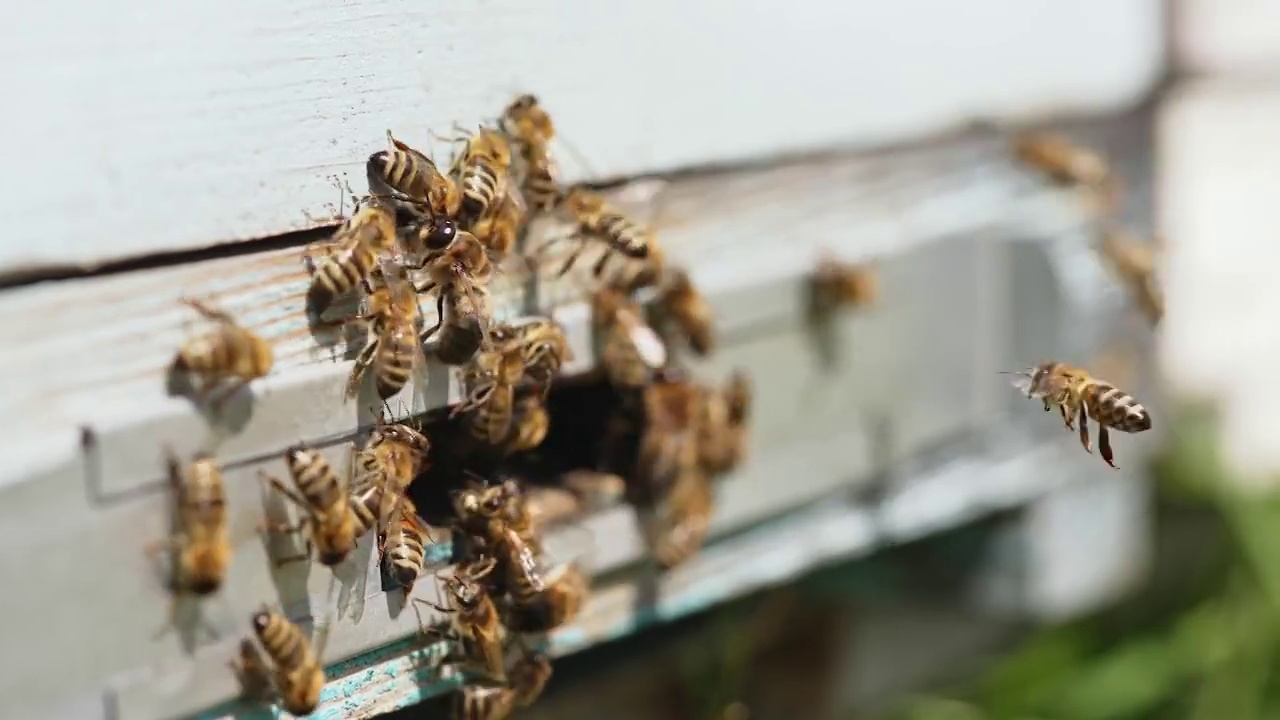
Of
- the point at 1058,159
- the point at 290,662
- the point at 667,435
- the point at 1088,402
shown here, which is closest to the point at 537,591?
the point at 290,662

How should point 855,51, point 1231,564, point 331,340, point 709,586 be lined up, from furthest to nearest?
point 1231,564 → point 855,51 → point 709,586 → point 331,340

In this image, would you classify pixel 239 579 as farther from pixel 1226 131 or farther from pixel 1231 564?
pixel 1226 131

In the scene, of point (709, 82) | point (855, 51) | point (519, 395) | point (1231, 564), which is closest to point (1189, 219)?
point (1231, 564)

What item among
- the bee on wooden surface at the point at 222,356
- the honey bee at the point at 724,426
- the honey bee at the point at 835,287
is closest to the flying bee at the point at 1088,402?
the honey bee at the point at 835,287

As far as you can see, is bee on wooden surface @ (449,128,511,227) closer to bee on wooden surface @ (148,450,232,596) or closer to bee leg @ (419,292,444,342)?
bee leg @ (419,292,444,342)

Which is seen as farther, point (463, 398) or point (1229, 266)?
point (1229, 266)

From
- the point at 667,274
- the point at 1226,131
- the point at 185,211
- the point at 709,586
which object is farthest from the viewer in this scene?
the point at 1226,131

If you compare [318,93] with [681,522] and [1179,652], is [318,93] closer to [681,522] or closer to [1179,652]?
[681,522]
